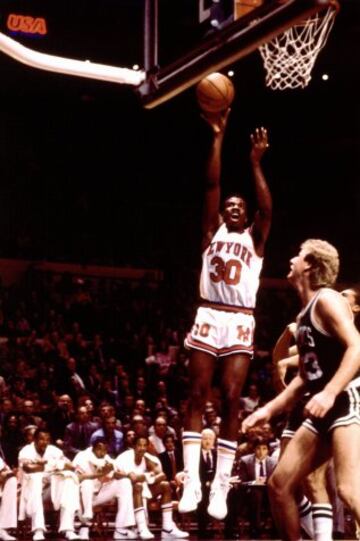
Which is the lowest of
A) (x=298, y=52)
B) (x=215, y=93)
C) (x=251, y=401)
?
(x=251, y=401)

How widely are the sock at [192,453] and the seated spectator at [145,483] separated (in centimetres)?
621

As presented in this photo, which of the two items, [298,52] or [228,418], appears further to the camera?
[298,52]

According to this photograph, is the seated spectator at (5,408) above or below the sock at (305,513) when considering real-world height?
above

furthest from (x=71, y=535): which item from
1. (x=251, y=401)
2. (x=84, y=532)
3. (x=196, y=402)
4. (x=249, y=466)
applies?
(x=196, y=402)

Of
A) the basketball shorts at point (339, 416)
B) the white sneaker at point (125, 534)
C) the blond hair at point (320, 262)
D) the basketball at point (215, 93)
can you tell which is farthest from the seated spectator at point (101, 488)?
the blond hair at point (320, 262)

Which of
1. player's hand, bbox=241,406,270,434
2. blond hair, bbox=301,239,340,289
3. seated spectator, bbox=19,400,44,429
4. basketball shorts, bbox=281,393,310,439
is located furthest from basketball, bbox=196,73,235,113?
seated spectator, bbox=19,400,44,429

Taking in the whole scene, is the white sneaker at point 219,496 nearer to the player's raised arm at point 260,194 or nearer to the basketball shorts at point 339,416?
the basketball shorts at point 339,416

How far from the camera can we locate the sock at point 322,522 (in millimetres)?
6918

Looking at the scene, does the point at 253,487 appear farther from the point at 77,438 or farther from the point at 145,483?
the point at 77,438

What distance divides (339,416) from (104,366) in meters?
12.1

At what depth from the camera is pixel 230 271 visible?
8.17m

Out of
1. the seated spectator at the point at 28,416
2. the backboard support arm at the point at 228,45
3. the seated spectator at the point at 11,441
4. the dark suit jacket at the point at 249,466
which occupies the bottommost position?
the dark suit jacket at the point at 249,466

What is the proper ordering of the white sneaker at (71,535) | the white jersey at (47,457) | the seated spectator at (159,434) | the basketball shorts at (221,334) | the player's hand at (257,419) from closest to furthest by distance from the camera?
the player's hand at (257,419) → the basketball shorts at (221,334) → the white sneaker at (71,535) → the white jersey at (47,457) → the seated spectator at (159,434)

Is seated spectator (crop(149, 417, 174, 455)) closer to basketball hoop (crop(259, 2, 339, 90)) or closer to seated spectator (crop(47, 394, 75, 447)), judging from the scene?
seated spectator (crop(47, 394, 75, 447))
